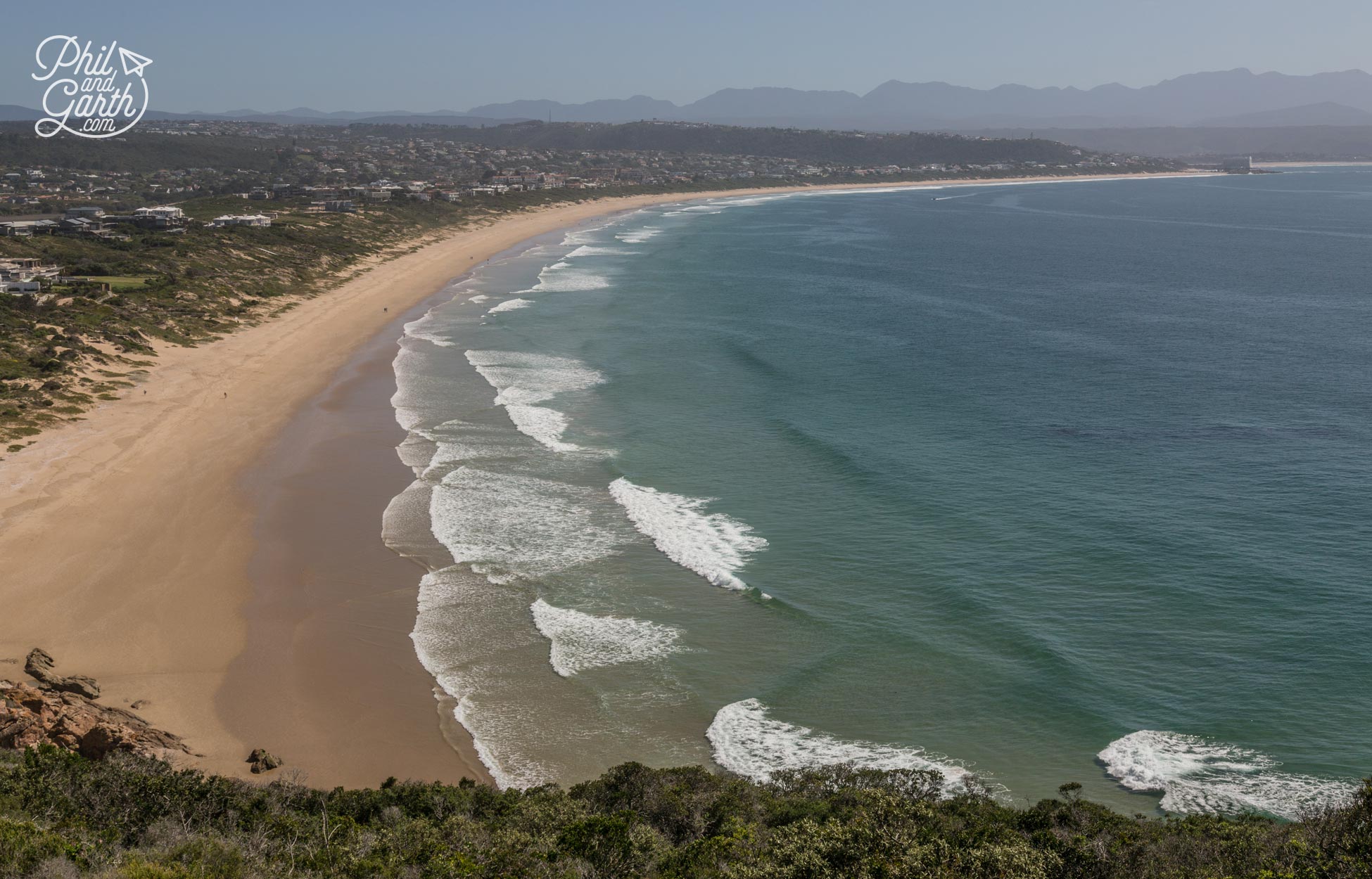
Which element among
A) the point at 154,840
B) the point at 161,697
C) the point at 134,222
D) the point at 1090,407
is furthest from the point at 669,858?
the point at 134,222

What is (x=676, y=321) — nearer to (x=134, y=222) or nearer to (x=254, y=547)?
(x=254, y=547)

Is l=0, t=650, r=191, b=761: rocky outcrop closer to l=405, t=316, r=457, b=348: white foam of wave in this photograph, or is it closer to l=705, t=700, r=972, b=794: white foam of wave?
l=705, t=700, r=972, b=794: white foam of wave

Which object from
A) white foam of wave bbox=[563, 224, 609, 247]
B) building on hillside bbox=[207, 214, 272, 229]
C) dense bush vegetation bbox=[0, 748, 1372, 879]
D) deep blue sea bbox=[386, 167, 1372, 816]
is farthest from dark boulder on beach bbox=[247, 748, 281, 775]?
white foam of wave bbox=[563, 224, 609, 247]

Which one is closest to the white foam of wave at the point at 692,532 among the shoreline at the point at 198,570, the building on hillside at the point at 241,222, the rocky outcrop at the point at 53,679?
the shoreline at the point at 198,570

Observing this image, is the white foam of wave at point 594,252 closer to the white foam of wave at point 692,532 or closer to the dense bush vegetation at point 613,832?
the white foam of wave at point 692,532

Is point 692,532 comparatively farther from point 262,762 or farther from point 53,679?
point 53,679

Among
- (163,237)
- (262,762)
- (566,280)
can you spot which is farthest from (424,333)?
(262,762)
